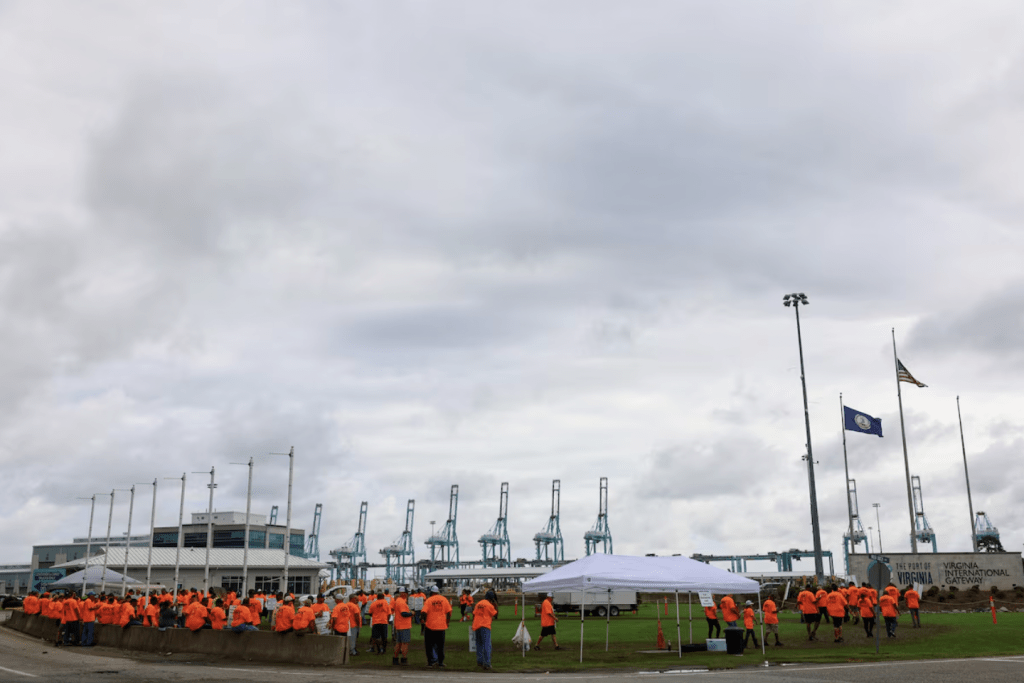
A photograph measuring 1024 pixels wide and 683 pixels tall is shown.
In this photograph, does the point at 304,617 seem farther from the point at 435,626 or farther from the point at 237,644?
the point at 435,626

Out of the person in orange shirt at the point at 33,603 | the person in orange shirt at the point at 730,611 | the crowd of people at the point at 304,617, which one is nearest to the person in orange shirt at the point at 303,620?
the crowd of people at the point at 304,617

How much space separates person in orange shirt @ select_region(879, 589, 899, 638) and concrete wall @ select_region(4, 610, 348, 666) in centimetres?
1552

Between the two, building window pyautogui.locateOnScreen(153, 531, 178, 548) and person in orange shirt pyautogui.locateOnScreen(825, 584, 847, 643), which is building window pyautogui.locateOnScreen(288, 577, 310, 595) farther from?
person in orange shirt pyautogui.locateOnScreen(825, 584, 847, 643)

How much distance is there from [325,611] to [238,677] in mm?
5774

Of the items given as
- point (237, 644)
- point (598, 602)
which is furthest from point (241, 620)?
point (598, 602)

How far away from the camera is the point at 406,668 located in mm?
20203

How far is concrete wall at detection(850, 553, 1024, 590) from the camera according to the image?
143 ft

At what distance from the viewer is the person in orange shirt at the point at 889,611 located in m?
25.6

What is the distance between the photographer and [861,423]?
4259 centimetres

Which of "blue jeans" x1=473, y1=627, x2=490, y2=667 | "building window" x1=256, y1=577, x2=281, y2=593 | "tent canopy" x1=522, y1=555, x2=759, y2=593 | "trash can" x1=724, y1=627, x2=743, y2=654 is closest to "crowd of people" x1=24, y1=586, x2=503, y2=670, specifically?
"blue jeans" x1=473, y1=627, x2=490, y2=667

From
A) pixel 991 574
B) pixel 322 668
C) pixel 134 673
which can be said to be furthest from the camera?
pixel 991 574

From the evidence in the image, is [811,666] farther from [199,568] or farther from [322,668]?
[199,568]

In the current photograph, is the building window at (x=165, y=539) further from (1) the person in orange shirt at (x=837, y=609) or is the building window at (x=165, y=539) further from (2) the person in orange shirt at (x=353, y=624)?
(1) the person in orange shirt at (x=837, y=609)

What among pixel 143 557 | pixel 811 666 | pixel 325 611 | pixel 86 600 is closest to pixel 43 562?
pixel 143 557
